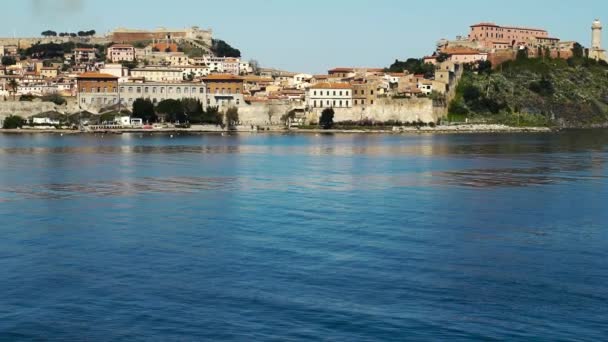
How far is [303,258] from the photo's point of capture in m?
11.7

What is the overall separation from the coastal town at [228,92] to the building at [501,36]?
1.58m

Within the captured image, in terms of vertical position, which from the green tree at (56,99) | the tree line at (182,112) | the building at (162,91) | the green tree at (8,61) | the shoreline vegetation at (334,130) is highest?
the green tree at (8,61)

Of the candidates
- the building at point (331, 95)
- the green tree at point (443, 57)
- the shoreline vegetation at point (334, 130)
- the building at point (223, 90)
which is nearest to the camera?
the shoreline vegetation at point (334, 130)

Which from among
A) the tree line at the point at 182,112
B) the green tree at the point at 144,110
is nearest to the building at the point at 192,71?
the tree line at the point at 182,112

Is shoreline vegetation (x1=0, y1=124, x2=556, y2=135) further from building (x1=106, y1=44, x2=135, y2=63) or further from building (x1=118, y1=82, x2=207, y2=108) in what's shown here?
building (x1=106, y1=44, x2=135, y2=63)

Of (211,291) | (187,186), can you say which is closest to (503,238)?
(211,291)

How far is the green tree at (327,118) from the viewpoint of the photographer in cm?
5969

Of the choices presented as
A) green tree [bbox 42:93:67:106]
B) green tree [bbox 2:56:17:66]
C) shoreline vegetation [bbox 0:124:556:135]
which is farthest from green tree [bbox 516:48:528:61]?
green tree [bbox 2:56:17:66]

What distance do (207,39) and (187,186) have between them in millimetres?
70595

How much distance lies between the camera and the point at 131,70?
68688 mm

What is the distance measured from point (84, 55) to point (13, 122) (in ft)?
75.3

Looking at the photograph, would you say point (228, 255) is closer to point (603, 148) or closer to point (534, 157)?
point (534, 157)

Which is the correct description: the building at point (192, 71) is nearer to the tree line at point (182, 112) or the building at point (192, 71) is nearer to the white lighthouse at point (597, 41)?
the tree line at point (182, 112)

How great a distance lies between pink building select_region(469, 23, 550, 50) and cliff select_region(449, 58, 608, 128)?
289 inches
